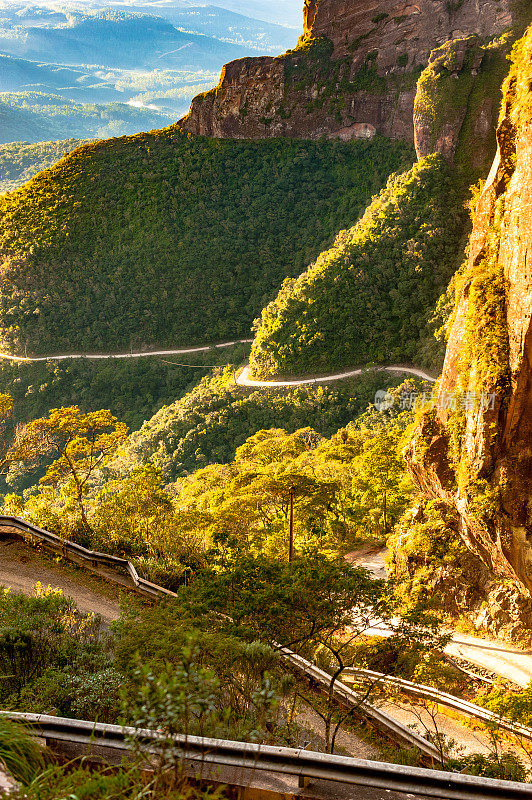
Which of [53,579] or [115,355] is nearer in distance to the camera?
[53,579]

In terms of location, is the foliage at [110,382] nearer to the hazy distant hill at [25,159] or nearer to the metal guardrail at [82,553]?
the metal guardrail at [82,553]

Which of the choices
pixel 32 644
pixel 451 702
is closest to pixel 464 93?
pixel 451 702

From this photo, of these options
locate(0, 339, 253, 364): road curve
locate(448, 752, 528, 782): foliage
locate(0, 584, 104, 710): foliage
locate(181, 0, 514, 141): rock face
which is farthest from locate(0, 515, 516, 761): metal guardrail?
locate(181, 0, 514, 141): rock face

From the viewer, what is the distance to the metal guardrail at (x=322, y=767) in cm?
452

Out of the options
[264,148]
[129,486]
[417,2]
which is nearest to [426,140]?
[417,2]

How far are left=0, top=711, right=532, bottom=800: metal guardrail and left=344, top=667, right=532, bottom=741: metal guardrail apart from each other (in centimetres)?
669

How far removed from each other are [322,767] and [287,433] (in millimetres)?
36437

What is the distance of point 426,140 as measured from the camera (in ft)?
166

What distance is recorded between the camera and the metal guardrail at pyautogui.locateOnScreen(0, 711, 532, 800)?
178 inches

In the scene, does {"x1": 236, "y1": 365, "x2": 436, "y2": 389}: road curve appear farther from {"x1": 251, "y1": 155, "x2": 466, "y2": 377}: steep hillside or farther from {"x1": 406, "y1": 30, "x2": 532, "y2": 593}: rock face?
{"x1": 406, "y1": 30, "x2": 532, "y2": 593}: rock face

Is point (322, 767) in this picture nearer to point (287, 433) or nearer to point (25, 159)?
point (287, 433)

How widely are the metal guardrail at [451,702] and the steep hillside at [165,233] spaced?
167 feet

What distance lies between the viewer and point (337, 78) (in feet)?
214

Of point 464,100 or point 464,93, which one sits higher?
point 464,93
